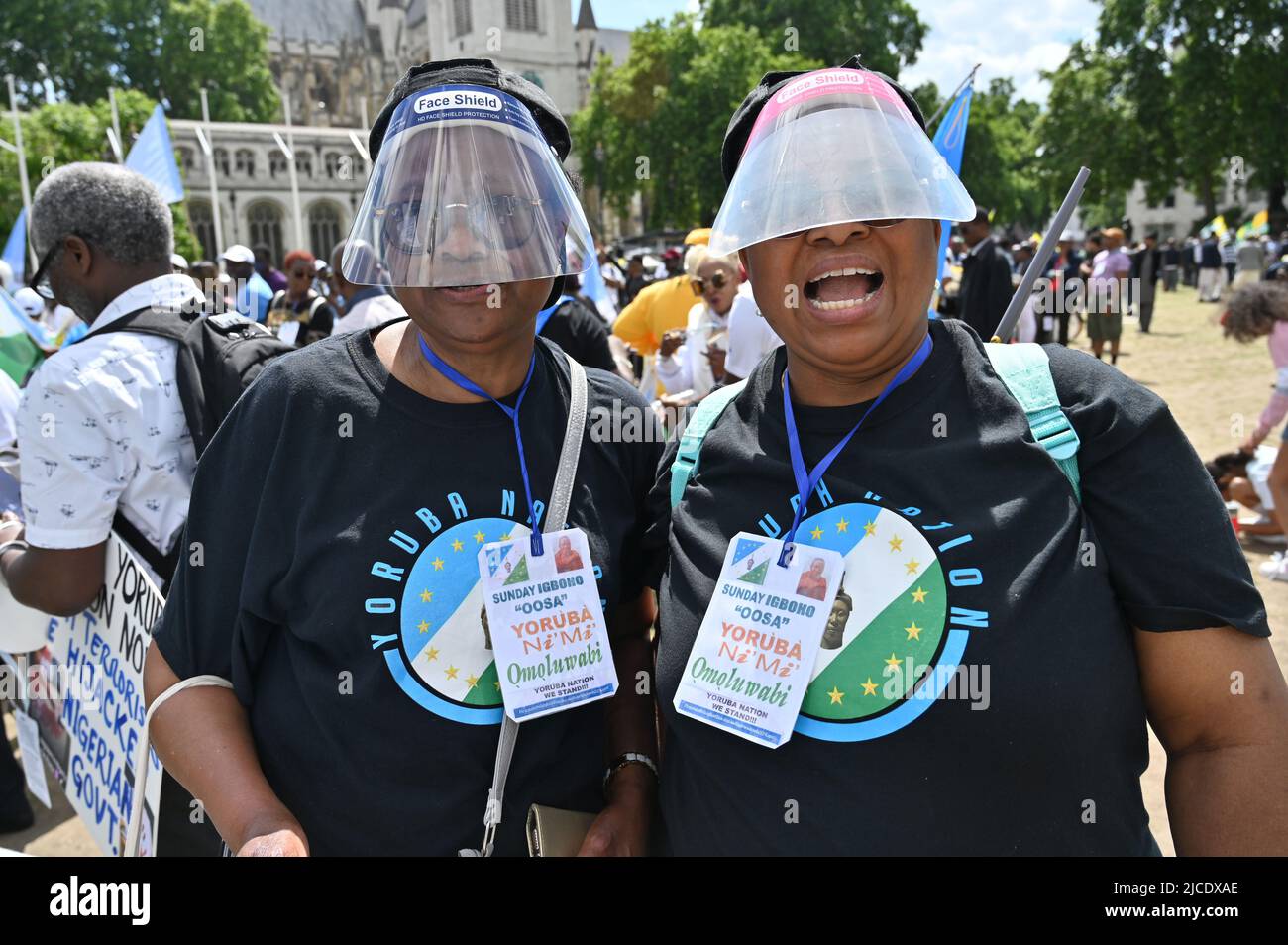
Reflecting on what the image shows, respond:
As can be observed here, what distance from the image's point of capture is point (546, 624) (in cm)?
167

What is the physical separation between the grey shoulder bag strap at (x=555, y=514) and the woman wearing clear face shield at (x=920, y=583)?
21 cm

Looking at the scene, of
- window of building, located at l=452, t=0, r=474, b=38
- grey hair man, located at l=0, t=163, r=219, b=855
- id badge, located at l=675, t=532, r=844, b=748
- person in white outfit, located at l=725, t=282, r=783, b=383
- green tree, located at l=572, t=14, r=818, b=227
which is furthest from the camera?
window of building, located at l=452, t=0, r=474, b=38

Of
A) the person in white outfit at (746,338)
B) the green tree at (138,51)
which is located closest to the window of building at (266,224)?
the green tree at (138,51)

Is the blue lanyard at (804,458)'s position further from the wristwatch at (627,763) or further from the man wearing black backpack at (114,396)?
the man wearing black backpack at (114,396)

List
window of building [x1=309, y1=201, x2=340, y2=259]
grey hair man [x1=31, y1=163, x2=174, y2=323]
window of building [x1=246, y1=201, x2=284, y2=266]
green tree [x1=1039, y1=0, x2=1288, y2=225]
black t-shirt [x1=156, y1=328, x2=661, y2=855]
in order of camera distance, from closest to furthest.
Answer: black t-shirt [x1=156, y1=328, x2=661, y2=855]
grey hair man [x1=31, y1=163, x2=174, y2=323]
green tree [x1=1039, y1=0, x2=1288, y2=225]
window of building [x1=246, y1=201, x2=284, y2=266]
window of building [x1=309, y1=201, x2=340, y2=259]

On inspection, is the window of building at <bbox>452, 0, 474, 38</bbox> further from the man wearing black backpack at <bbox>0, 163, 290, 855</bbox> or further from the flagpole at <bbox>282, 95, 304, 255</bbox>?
the man wearing black backpack at <bbox>0, 163, 290, 855</bbox>

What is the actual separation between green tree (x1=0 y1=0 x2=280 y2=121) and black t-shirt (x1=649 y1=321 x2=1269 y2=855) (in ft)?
194

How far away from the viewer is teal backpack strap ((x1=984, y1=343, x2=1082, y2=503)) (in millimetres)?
1406

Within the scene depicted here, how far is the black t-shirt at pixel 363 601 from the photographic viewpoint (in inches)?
62.9

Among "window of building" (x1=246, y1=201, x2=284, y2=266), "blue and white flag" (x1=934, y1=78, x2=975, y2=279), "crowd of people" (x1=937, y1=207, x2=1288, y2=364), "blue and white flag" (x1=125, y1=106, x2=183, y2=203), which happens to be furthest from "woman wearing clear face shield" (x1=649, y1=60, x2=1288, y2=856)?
"window of building" (x1=246, y1=201, x2=284, y2=266)

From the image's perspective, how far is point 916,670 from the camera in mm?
1397

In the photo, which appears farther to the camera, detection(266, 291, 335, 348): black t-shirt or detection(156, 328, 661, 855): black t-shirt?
detection(266, 291, 335, 348): black t-shirt

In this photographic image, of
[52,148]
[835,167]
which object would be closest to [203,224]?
[52,148]
